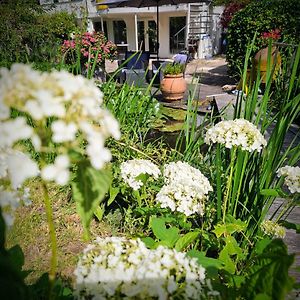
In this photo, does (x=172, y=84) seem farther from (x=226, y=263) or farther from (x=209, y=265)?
(x=209, y=265)

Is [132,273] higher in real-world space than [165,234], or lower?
higher

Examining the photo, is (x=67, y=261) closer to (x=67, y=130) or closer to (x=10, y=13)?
(x=67, y=130)

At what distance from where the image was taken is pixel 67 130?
42cm

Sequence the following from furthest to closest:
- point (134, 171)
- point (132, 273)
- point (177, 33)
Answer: point (177, 33), point (134, 171), point (132, 273)

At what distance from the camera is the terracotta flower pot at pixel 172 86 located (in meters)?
6.21

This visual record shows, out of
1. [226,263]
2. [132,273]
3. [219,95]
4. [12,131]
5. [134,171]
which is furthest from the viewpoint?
[219,95]

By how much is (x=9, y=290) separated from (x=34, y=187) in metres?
2.04

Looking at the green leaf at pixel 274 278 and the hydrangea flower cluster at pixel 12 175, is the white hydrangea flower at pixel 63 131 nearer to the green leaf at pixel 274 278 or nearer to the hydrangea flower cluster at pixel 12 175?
the hydrangea flower cluster at pixel 12 175

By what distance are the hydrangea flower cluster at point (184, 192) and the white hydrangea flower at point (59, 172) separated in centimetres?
90

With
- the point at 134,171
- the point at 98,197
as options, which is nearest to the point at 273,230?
the point at 134,171

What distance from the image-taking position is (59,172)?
0.41 meters

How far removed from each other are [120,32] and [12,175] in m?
19.5

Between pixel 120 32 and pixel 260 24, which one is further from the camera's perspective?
pixel 120 32

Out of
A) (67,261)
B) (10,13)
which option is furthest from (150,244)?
(10,13)
